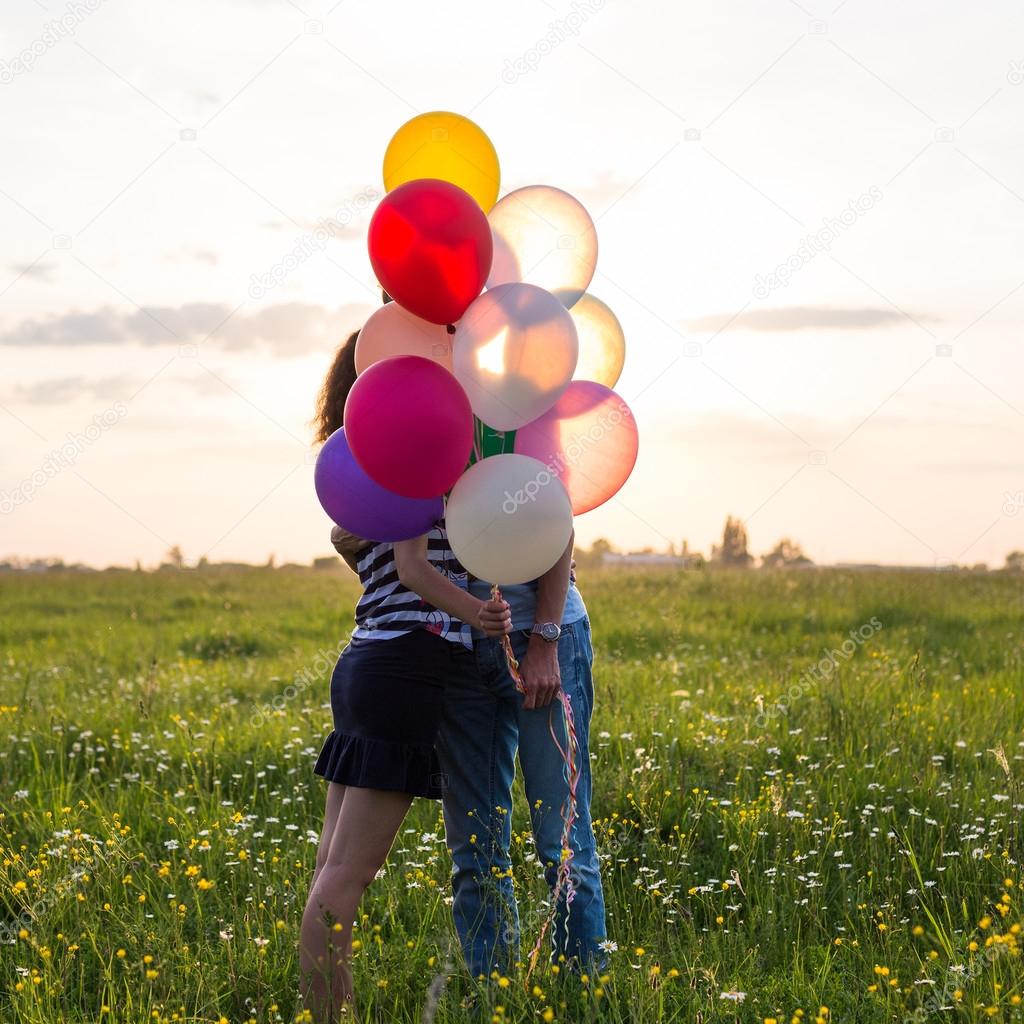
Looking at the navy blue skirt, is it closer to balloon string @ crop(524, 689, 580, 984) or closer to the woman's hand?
the woman's hand

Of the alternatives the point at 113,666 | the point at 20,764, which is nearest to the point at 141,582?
the point at 113,666

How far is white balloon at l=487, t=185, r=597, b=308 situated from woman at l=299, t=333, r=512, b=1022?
915 millimetres

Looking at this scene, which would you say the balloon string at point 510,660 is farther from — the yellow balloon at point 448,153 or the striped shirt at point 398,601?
the yellow balloon at point 448,153

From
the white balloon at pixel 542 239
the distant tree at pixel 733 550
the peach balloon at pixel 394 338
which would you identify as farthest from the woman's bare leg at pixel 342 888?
the distant tree at pixel 733 550

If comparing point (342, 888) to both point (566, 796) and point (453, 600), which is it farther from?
point (453, 600)

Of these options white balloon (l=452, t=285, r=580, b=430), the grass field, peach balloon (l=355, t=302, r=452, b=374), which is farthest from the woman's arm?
the grass field

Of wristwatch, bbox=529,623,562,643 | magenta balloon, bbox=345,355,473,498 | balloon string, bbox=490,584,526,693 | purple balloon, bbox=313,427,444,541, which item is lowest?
balloon string, bbox=490,584,526,693

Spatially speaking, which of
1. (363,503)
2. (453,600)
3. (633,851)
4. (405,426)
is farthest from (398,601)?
(633,851)

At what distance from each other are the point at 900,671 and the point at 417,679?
5.26 m

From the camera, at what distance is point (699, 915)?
4219 mm

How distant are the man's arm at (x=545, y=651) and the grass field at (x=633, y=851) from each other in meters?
0.78

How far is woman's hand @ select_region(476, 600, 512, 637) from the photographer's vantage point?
306 cm

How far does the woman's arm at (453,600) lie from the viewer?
3.05 metres

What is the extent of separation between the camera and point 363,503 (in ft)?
10.1
